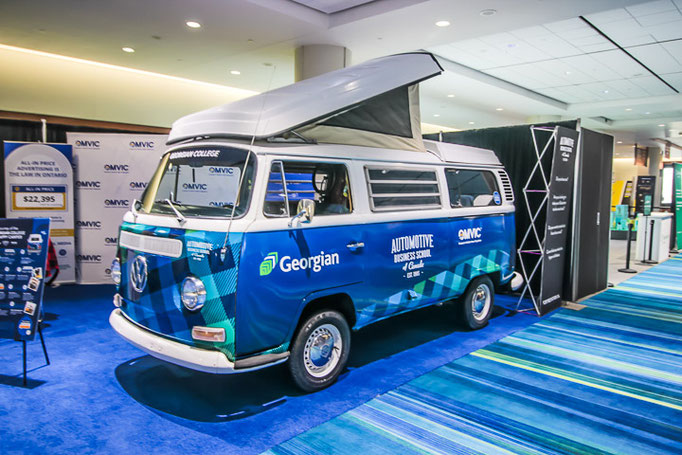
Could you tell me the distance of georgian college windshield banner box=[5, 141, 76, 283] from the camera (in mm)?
7309

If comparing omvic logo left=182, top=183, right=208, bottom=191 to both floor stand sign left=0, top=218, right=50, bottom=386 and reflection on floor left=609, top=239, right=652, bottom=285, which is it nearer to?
floor stand sign left=0, top=218, right=50, bottom=386

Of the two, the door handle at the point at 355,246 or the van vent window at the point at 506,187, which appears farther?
the van vent window at the point at 506,187

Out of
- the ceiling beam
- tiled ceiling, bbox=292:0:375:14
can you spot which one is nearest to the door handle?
tiled ceiling, bbox=292:0:375:14

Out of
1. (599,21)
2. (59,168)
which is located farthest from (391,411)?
(599,21)

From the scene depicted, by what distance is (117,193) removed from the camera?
26.0ft

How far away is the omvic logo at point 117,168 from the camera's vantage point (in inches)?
309

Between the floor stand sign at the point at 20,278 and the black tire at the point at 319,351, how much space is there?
98.9 inches

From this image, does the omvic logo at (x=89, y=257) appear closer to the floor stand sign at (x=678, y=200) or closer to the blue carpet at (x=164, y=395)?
the blue carpet at (x=164, y=395)

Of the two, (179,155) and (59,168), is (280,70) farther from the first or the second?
(179,155)

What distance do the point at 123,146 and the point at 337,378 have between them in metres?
5.99

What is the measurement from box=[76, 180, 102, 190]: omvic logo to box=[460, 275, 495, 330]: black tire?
6402mm

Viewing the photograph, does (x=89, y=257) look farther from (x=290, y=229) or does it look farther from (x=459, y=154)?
(x=459, y=154)

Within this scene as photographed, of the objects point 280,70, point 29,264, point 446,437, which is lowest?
point 446,437

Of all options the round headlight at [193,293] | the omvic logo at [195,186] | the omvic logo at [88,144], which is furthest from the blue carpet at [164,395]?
the omvic logo at [88,144]
